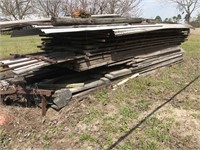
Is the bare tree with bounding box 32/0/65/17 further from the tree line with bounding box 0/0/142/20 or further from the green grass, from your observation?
the green grass

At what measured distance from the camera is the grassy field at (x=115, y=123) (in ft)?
13.6

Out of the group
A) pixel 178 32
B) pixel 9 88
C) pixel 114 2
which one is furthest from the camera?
pixel 114 2

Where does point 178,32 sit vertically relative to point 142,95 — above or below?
above

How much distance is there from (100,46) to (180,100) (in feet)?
7.60

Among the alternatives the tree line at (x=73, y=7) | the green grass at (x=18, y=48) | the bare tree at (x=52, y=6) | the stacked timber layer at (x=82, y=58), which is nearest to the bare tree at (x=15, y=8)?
the tree line at (x=73, y=7)

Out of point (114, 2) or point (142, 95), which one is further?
point (114, 2)

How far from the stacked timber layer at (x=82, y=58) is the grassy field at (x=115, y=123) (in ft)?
1.54

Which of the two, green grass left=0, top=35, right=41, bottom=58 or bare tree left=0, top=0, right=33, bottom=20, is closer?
green grass left=0, top=35, right=41, bottom=58

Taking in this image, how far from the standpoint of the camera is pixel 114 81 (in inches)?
252

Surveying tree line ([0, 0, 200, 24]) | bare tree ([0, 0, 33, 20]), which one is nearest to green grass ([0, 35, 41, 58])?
tree line ([0, 0, 200, 24])

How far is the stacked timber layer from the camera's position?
5.07 meters

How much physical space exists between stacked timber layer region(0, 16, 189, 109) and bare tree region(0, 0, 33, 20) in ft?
124

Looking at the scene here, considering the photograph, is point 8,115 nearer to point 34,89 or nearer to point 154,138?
point 34,89

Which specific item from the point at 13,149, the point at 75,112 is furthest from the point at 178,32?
the point at 13,149
